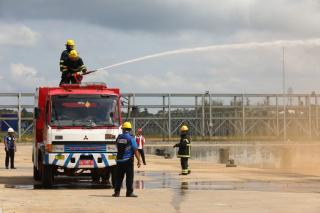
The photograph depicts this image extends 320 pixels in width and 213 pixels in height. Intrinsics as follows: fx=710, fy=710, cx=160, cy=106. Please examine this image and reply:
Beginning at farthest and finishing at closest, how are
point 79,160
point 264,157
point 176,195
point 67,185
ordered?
point 264,157, point 67,185, point 79,160, point 176,195

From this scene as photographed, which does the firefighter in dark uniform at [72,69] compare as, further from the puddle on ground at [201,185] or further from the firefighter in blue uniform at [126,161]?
the firefighter in blue uniform at [126,161]

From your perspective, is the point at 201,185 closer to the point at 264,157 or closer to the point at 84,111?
the point at 84,111

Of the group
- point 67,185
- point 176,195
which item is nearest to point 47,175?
point 67,185

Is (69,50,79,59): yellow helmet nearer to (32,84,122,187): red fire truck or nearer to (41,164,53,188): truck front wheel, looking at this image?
(32,84,122,187): red fire truck

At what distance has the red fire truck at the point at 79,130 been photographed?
65.6 ft

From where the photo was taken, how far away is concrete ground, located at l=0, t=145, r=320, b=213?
15.1 metres

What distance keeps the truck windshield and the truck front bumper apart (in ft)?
2.92

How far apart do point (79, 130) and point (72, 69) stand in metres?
3.13

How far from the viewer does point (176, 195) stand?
1841 cm

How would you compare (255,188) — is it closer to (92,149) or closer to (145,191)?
(145,191)

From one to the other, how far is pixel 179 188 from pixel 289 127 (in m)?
80.7

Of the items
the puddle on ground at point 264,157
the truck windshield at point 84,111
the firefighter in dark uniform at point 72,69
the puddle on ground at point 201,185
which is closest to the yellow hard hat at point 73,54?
the firefighter in dark uniform at point 72,69

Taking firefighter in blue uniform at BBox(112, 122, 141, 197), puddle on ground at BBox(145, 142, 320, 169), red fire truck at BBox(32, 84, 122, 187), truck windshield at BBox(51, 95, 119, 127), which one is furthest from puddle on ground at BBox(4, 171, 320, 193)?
puddle on ground at BBox(145, 142, 320, 169)

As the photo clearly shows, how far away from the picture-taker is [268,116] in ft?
330
